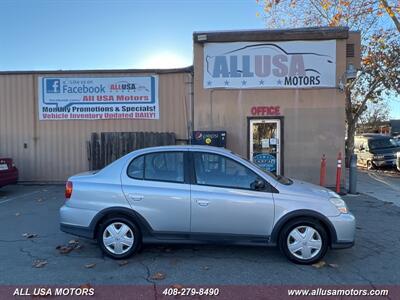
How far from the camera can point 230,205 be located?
4871 mm

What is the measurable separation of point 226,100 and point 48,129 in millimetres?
6121

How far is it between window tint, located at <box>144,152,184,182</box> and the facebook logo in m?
8.33

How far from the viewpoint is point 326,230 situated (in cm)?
492

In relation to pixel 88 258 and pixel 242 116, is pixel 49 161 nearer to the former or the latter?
pixel 242 116

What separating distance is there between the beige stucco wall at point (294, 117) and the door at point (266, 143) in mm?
204

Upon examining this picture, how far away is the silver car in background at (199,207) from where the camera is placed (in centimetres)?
486

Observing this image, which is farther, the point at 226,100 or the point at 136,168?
the point at 226,100

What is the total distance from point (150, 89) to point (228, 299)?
9143mm

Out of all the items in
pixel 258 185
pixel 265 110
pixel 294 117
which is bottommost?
pixel 258 185

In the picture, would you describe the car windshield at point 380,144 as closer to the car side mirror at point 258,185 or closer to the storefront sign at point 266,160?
the storefront sign at point 266,160

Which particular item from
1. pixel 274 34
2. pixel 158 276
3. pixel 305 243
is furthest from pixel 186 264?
pixel 274 34

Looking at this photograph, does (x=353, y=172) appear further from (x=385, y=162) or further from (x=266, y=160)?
(x=385, y=162)

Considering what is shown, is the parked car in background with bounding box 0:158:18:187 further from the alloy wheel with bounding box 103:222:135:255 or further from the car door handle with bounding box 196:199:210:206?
the car door handle with bounding box 196:199:210:206

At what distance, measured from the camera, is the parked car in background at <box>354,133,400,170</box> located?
19344 mm
